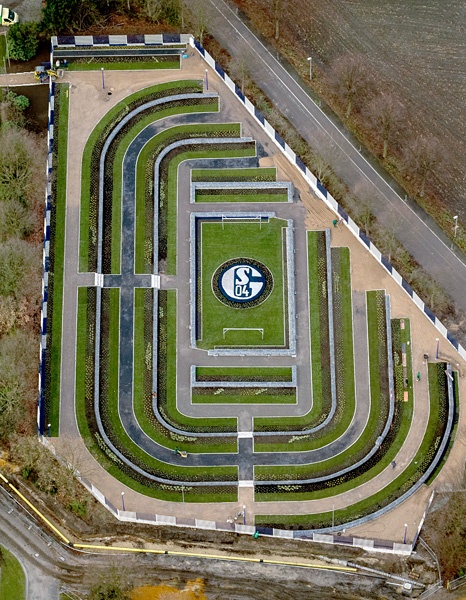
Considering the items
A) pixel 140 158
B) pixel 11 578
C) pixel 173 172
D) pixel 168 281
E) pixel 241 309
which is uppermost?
pixel 140 158

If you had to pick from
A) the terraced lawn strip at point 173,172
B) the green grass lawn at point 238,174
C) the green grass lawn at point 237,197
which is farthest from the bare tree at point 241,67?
the green grass lawn at point 237,197

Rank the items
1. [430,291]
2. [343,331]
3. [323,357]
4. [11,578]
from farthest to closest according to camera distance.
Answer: [430,291]
[343,331]
[323,357]
[11,578]

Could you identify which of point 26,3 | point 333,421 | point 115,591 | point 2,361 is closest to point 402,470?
point 333,421

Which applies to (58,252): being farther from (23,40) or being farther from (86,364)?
(23,40)

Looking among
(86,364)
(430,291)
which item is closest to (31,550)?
(86,364)

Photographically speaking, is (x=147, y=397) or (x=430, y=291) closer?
(x=147, y=397)

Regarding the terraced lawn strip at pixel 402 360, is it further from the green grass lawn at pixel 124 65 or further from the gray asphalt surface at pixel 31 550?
the green grass lawn at pixel 124 65
